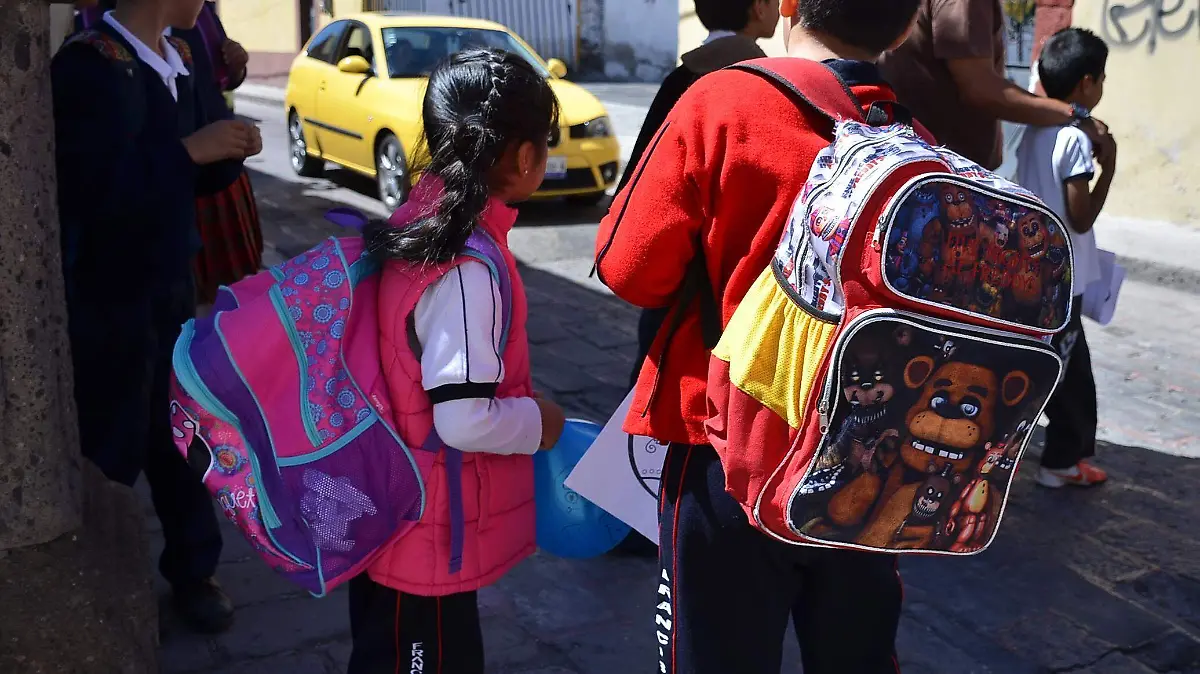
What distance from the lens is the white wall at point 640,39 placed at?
2086 cm

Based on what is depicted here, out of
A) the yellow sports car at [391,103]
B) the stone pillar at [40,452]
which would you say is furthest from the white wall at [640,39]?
the stone pillar at [40,452]

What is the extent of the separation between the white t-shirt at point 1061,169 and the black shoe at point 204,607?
2689 mm

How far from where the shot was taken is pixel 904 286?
150cm

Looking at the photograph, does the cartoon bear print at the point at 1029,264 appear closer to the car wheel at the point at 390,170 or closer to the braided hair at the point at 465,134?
the braided hair at the point at 465,134

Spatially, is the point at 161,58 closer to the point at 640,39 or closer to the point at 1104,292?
the point at 1104,292

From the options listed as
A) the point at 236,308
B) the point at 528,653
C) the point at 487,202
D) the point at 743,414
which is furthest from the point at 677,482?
the point at 528,653

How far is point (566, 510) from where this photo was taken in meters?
Result: 2.27

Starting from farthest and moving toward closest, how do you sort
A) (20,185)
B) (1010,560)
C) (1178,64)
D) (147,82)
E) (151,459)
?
1. (1178,64)
2. (1010,560)
3. (151,459)
4. (147,82)
5. (20,185)

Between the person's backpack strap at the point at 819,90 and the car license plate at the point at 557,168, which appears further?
the car license plate at the point at 557,168

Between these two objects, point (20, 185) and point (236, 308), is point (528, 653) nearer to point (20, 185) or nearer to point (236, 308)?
point (236, 308)

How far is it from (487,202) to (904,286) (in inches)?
32.8

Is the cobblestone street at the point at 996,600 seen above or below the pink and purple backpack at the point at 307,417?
below

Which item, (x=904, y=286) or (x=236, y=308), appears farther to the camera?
(x=236, y=308)

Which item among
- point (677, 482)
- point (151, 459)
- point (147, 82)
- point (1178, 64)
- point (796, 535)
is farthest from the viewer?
point (1178, 64)
